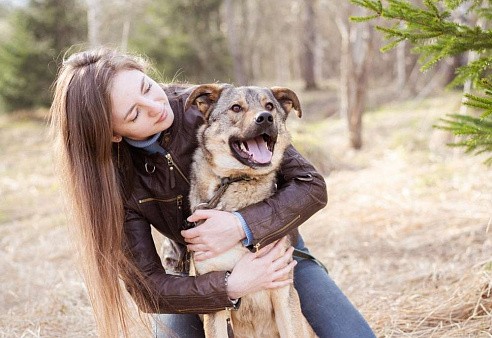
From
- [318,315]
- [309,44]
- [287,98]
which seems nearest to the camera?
[318,315]

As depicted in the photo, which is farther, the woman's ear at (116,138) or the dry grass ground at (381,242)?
the dry grass ground at (381,242)

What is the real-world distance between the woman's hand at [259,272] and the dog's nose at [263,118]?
670 millimetres

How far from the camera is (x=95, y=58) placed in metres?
2.51

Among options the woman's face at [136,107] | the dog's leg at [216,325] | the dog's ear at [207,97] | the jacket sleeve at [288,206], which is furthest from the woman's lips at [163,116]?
the dog's leg at [216,325]

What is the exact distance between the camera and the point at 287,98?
287cm

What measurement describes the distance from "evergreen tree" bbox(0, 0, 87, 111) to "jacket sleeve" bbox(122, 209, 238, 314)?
13.8 m

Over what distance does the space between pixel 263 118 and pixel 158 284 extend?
1034 mm

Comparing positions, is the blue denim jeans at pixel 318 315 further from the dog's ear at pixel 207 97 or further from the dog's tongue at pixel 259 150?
the dog's ear at pixel 207 97

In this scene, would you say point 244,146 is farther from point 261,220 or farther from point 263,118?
point 261,220

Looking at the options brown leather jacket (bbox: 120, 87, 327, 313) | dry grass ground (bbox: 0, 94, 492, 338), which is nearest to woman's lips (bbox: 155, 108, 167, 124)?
brown leather jacket (bbox: 120, 87, 327, 313)

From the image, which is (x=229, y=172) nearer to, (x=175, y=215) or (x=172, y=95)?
(x=175, y=215)

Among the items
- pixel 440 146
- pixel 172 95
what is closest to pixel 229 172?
pixel 172 95

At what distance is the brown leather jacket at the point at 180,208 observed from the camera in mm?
2412

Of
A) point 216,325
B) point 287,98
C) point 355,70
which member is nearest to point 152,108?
point 287,98
